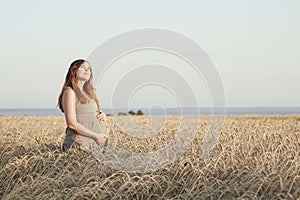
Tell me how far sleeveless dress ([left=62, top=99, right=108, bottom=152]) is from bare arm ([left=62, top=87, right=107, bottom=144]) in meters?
0.10

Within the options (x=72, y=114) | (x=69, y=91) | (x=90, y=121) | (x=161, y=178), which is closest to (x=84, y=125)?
(x=90, y=121)

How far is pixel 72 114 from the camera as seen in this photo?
237 inches

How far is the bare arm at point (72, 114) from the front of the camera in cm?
601

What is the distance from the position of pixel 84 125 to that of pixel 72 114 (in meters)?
0.29

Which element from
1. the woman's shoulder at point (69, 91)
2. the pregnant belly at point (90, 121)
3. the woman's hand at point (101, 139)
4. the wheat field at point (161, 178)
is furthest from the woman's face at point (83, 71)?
the wheat field at point (161, 178)

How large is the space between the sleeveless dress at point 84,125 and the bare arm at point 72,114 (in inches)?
3.7

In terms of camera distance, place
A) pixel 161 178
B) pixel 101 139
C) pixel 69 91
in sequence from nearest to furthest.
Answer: pixel 161 178
pixel 69 91
pixel 101 139

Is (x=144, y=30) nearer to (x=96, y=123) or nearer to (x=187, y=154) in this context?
(x=96, y=123)

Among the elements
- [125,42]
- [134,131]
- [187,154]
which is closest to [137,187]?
[187,154]

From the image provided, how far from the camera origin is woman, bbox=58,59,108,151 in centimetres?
605

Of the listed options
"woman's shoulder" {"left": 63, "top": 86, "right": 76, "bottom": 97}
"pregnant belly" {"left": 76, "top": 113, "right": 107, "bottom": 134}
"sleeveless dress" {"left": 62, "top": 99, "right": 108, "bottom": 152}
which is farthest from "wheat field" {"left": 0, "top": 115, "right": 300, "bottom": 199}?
"woman's shoulder" {"left": 63, "top": 86, "right": 76, "bottom": 97}

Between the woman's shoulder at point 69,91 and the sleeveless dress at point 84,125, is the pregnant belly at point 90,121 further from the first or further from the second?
the woman's shoulder at point 69,91

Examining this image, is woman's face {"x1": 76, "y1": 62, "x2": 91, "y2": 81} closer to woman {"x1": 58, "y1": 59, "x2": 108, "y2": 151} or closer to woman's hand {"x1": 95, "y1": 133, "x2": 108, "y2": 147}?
woman {"x1": 58, "y1": 59, "x2": 108, "y2": 151}

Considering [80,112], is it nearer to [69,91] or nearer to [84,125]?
[84,125]
